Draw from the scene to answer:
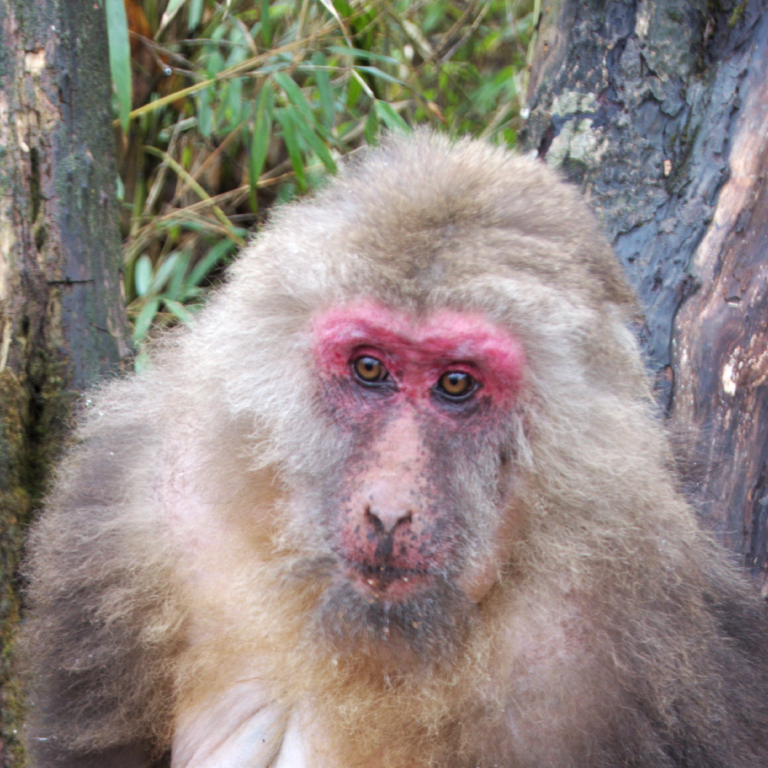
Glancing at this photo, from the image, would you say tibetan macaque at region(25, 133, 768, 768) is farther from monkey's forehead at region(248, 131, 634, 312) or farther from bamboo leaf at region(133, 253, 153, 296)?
bamboo leaf at region(133, 253, 153, 296)

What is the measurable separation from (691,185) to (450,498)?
1.65 metres

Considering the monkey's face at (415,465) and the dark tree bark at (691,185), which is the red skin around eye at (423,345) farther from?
the dark tree bark at (691,185)

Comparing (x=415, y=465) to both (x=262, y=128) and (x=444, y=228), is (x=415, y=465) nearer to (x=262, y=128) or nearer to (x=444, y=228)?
(x=444, y=228)

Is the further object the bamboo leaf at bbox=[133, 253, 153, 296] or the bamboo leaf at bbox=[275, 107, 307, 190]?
the bamboo leaf at bbox=[133, 253, 153, 296]

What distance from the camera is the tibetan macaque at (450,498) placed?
177 centimetres

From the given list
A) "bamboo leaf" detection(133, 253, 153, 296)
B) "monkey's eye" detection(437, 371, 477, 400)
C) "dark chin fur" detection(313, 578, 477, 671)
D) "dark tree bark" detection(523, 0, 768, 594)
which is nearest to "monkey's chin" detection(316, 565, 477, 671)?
"dark chin fur" detection(313, 578, 477, 671)

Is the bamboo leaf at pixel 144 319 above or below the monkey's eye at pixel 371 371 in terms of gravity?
below

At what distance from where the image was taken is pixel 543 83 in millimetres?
3129

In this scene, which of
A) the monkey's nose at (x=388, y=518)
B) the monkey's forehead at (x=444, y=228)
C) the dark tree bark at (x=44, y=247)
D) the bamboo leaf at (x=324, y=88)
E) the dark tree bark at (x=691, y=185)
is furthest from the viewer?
the bamboo leaf at (x=324, y=88)

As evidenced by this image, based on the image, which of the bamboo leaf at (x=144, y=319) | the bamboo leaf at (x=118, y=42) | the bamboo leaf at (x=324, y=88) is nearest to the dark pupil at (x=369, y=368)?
the bamboo leaf at (x=118, y=42)

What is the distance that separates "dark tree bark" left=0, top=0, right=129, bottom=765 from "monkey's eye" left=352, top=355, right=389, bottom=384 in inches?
46.3

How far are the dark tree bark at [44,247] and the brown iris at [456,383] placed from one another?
1.31 metres

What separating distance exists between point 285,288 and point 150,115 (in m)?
3.23

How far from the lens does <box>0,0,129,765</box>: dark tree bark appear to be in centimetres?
250
